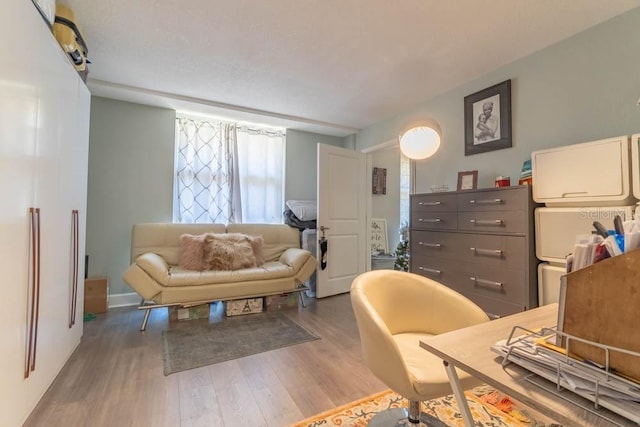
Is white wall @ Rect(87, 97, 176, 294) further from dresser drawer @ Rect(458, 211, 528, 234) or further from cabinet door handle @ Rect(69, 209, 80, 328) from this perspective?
dresser drawer @ Rect(458, 211, 528, 234)

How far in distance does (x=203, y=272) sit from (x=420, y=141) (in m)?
2.39

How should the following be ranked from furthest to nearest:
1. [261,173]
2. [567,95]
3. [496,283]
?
1. [261,173]
2. [567,95]
3. [496,283]

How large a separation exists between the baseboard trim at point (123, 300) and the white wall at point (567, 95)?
12.6ft

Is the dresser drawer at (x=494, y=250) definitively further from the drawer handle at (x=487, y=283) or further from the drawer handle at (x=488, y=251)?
the drawer handle at (x=487, y=283)

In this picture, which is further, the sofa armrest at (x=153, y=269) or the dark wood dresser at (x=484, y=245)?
the sofa armrest at (x=153, y=269)

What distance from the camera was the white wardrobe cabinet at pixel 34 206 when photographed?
1.19 metres

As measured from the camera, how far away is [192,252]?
3.05 metres

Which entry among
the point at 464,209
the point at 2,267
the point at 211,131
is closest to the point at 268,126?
the point at 211,131

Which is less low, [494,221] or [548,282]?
[494,221]

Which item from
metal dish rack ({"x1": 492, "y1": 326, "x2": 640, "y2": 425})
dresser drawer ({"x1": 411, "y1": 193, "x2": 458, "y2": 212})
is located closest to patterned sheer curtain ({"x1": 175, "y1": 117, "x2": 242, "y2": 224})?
dresser drawer ({"x1": 411, "y1": 193, "x2": 458, "y2": 212})

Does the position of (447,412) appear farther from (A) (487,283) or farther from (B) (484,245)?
(B) (484,245)

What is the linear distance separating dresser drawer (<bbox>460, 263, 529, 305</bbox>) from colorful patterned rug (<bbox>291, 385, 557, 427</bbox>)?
0.61 m

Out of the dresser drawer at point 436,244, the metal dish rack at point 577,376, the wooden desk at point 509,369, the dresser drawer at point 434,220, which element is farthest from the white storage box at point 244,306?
the metal dish rack at point 577,376

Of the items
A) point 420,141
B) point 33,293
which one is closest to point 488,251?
point 420,141
